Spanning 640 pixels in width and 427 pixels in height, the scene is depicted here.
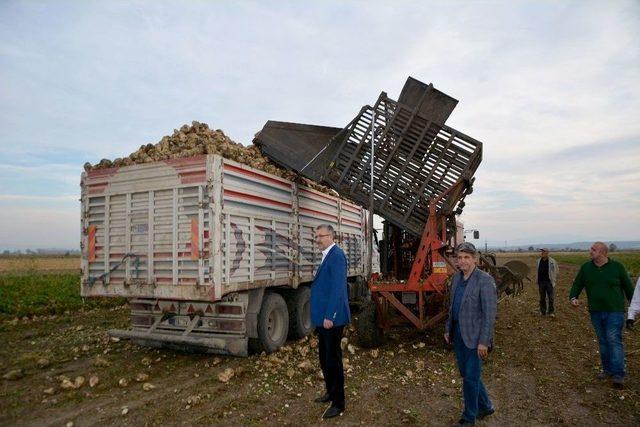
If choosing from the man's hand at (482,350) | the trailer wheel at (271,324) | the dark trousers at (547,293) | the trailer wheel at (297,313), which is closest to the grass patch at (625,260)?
the dark trousers at (547,293)

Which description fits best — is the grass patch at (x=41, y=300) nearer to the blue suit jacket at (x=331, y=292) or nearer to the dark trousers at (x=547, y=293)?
the blue suit jacket at (x=331, y=292)

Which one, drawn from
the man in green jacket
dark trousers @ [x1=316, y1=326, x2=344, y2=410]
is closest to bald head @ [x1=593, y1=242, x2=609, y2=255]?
the man in green jacket

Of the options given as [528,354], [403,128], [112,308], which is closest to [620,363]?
[528,354]

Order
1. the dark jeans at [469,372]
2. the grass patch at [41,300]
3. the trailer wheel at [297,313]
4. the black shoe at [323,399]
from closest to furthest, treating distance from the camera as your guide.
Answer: the dark jeans at [469,372], the black shoe at [323,399], the trailer wheel at [297,313], the grass patch at [41,300]

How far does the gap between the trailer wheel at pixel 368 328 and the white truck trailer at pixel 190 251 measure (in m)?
1.26

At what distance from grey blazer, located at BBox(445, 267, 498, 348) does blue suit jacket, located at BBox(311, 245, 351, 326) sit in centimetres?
115

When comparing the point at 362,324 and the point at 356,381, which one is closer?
the point at 356,381

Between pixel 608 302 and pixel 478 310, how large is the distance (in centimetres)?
275

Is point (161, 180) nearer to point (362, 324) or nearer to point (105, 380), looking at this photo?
point (105, 380)

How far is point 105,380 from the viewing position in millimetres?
5762

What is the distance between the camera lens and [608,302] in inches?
221

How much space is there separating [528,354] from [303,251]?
4.20 m

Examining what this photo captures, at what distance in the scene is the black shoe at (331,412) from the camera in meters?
4.43

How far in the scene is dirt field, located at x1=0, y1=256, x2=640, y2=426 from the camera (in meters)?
4.54
